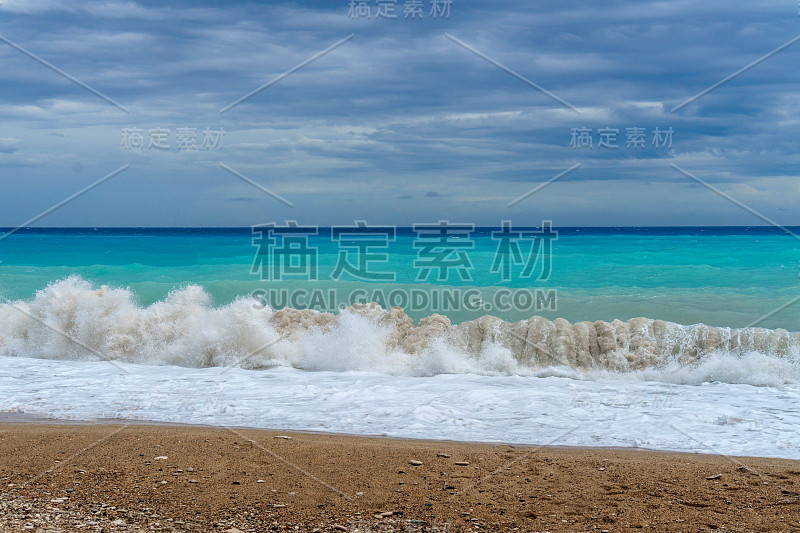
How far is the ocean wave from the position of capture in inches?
300

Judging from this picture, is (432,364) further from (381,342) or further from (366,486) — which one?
(366,486)

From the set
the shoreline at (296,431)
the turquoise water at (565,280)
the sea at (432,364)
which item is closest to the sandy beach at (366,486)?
the shoreline at (296,431)

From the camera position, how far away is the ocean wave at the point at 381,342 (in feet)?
25.0

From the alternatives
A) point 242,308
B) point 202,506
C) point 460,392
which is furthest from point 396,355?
point 202,506

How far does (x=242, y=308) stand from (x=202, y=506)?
584cm

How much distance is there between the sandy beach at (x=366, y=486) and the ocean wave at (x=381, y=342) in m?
3.15

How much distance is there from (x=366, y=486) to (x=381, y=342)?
465cm

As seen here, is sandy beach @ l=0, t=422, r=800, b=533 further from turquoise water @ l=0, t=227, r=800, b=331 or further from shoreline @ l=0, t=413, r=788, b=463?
turquoise water @ l=0, t=227, r=800, b=331

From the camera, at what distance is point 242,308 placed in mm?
9047

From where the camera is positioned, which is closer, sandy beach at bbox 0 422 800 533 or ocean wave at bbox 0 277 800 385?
sandy beach at bbox 0 422 800 533

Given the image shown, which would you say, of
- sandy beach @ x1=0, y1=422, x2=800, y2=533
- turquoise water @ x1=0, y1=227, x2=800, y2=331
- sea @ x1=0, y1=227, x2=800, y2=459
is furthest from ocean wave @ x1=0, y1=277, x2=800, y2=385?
sandy beach @ x1=0, y1=422, x2=800, y2=533

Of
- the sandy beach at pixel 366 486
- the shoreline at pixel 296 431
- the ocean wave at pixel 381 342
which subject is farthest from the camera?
the ocean wave at pixel 381 342

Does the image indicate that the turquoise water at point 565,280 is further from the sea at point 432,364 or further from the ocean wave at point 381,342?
the ocean wave at point 381,342

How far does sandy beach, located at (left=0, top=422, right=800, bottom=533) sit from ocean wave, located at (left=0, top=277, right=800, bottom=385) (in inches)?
124
